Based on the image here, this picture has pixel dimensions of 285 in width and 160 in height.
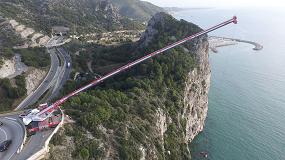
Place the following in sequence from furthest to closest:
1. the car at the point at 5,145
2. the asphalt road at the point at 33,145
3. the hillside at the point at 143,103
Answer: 1. the hillside at the point at 143,103
2. the car at the point at 5,145
3. the asphalt road at the point at 33,145

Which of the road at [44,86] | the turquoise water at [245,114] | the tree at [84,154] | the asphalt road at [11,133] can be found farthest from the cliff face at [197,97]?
the asphalt road at [11,133]

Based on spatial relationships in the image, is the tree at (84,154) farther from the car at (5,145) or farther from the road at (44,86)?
the road at (44,86)

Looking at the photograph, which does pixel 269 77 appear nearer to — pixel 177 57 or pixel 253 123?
pixel 253 123

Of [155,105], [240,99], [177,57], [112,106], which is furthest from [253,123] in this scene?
[112,106]

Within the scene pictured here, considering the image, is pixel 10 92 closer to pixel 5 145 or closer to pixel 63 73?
pixel 63 73

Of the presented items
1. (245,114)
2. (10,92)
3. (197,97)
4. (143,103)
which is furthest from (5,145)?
(245,114)

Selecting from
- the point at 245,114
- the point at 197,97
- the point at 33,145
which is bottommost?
the point at 245,114
